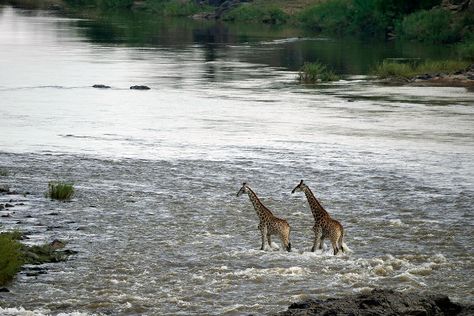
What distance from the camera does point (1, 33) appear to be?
282 feet

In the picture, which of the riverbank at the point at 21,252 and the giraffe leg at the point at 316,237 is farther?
the giraffe leg at the point at 316,237

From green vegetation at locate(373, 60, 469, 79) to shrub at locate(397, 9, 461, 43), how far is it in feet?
93.9

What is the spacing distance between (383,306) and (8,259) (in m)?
6.26

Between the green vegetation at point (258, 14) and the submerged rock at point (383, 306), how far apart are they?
4056 inches

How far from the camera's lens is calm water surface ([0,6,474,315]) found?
16.3 metres

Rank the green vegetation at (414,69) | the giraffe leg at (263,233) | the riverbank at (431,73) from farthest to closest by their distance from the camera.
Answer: the green vegetation at (414,69) → the riverbank at (431,73) → the giraffe leg at (263,233)

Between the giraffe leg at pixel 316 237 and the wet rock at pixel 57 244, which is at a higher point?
the giraffe leg at pixel 316 237

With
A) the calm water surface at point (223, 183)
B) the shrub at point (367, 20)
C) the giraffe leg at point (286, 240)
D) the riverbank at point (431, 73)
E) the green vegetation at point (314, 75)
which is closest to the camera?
the calm water surface at point (223, 183)

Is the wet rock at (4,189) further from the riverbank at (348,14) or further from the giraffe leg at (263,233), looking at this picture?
the riverbank at (348,14)

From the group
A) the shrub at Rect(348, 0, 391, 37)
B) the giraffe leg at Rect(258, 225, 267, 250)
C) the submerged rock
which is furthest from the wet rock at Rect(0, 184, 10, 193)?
the shrub at Rect(348, 0, 391, 37)

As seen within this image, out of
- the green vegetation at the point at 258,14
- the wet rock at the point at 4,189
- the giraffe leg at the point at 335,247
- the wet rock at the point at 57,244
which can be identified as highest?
the giraffe leg at the point at 335,247

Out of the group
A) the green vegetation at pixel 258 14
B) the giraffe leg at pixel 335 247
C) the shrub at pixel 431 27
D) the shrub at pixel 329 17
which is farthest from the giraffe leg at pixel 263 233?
the green vegetation at pixel 258 14

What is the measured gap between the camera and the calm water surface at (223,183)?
16266mm

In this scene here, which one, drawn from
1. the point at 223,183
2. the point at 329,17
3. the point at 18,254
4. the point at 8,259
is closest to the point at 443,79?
the point at 223,183
